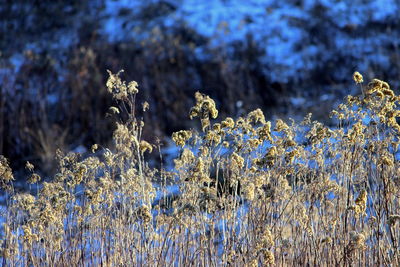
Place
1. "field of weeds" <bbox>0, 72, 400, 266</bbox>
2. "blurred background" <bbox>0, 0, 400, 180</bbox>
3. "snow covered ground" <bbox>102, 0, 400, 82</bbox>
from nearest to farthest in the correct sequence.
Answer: "field of weeds" <bbox>0, 72, 400, 266</bbox> → "blurred background" <bbox>0, 0, 400, 180</bbox> → "snow covered ground" <bbox>102, 0, 400, 82</bbox>

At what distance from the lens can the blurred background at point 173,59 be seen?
8.46m

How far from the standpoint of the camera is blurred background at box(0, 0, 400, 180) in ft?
27.8

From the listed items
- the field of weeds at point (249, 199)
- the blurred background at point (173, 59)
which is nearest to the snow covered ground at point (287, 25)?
the blurred background at point (173, 59)

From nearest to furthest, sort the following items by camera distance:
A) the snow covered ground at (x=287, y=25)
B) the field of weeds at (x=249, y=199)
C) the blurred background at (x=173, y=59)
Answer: the field of weeds at (x=249, y=199) → the blurred background at (x=173, y=59) → the snow covered ground at (x=287, y=25)

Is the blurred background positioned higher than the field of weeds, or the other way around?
the field of weeds

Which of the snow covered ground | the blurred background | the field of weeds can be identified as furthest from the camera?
the snow covered ground

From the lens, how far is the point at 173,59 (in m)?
9.56

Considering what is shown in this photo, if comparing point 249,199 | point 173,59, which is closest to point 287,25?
point 173,59

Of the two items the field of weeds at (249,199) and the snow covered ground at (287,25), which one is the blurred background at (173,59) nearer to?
the snow covered ground at (287,25)

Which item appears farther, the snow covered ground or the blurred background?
the snow covered ground

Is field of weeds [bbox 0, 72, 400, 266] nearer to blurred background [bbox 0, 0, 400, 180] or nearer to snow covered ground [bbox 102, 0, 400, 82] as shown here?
blurred background [bbox 0, 0, 400, 180]

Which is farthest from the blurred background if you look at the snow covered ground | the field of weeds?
the field of weeds

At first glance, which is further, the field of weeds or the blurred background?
the blurred background

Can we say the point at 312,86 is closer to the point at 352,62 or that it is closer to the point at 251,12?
the point at 352,62
